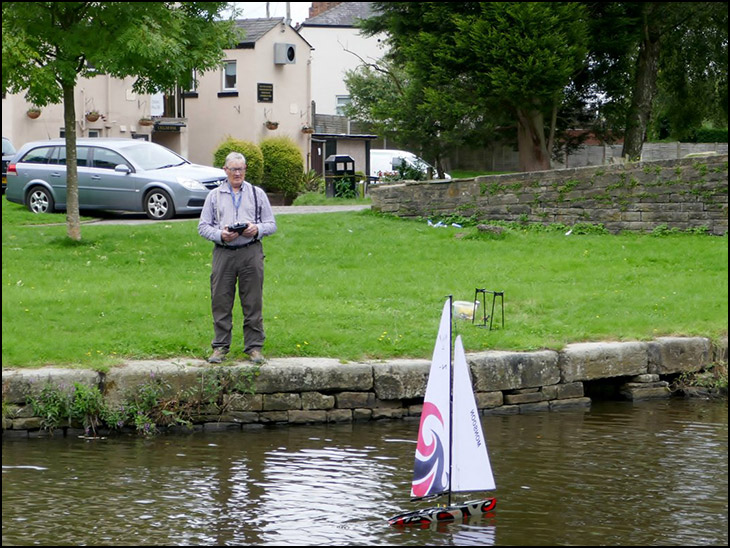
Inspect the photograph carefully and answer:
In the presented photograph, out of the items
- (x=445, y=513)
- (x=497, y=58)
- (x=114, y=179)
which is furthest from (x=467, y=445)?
(x=114, y=179)

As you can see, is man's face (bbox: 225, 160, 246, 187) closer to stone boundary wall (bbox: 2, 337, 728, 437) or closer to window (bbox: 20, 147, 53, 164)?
stone boundary wall (bbox: 2, 337, 728, 437)

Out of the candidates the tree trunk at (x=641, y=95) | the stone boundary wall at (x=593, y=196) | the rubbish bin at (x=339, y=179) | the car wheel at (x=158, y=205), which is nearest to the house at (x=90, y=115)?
the rubbish bin at (x=339, y=179)

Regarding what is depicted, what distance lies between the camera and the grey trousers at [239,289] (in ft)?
35.4

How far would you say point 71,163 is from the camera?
17219mm

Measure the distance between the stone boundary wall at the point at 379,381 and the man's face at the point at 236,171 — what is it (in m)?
1.82

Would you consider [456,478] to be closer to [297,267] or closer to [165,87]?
[297,267]

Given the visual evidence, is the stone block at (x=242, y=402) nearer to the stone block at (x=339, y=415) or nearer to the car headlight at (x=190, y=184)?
the stone block at (x=339, y=415)

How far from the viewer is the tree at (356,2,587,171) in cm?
2302

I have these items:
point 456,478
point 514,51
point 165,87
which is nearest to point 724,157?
point 514,51

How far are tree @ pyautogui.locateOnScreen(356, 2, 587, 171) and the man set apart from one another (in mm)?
13301

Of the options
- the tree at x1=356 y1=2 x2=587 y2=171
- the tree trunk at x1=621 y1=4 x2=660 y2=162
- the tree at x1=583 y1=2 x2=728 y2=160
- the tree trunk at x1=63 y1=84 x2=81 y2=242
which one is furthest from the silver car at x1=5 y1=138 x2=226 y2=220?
the tree trunk at x1=621 y1=4 x2=660 y2=162

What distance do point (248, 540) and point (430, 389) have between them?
66.5 inches

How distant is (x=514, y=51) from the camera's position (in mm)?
23109

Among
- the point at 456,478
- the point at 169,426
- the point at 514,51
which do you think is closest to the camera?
the point at 456,478
